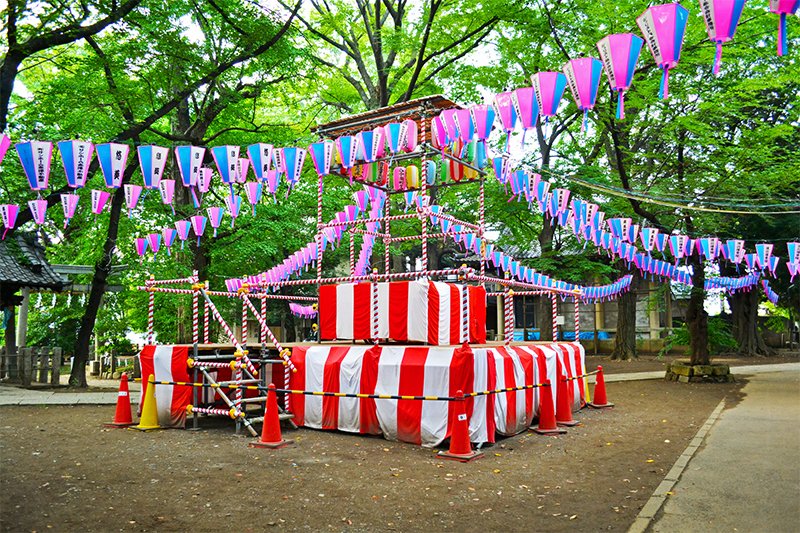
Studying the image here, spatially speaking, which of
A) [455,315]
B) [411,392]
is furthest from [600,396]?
[411,392]

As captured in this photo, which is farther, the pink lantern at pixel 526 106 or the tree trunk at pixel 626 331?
the tree trunk at pixel 626 331

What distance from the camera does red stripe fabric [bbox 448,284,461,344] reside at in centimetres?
947

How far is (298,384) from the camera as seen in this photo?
10.2 m

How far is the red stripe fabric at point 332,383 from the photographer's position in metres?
9.63

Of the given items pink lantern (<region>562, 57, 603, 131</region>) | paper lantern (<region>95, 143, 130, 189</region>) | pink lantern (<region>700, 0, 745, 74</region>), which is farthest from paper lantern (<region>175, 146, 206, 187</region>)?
pink lantern (<region>700, 0, 745, 74</region>)

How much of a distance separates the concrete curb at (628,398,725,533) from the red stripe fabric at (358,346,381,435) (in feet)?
13.7

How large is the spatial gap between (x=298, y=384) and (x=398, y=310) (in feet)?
7.73

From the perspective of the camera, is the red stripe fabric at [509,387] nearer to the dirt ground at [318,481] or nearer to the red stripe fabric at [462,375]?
the dirt ground at [318,481]

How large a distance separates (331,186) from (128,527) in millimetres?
16222

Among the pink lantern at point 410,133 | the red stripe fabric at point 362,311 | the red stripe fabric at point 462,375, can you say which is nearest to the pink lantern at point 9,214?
the red stripe fabric at point 362,311

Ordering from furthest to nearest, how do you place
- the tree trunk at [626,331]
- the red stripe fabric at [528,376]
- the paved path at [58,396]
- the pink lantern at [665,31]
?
the tree trunk at [626,331] < the paved path at [58,396] < the red stripe fabric at [528,376] < the pink lantern at [665,31]

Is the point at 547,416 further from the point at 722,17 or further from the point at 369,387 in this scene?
the point at 722,17

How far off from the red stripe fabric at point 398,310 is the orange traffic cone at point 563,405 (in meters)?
3.53

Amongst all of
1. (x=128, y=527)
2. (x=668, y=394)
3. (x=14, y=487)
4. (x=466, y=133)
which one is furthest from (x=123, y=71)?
(x=668, y=394)
